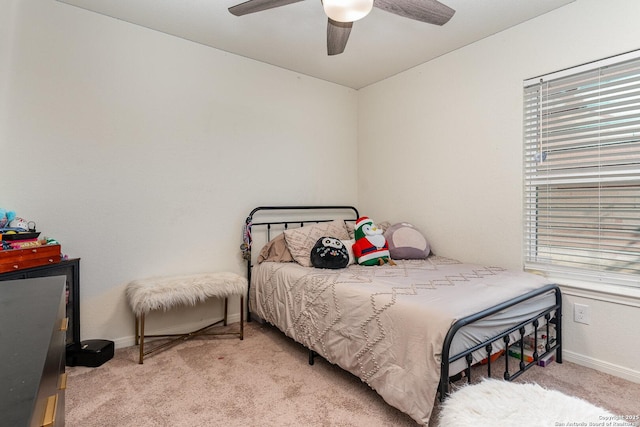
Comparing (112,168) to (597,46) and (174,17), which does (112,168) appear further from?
(597,46)

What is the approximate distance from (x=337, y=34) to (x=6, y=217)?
2302 millimetres

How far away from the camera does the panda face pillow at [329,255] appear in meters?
2.54

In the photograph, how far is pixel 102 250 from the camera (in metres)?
2.42

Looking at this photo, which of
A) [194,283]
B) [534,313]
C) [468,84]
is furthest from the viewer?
[468,84]

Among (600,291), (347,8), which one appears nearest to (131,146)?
(347,8)

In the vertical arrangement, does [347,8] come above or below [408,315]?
above

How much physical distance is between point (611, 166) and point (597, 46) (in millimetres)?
782

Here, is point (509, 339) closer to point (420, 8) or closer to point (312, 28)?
point (420, 8)

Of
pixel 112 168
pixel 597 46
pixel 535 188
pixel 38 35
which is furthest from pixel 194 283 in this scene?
pixel 597 46

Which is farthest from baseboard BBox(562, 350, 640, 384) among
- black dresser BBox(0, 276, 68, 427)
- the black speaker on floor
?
the black speaker on floor

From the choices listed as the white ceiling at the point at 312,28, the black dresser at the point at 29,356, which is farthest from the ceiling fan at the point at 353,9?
the black dresser at the point at 29,356

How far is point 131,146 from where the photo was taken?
2.54 meters

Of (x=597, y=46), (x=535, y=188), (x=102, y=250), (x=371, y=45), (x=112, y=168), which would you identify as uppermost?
(x=371, y=45)

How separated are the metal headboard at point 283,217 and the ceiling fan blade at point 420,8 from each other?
75.9 inches
